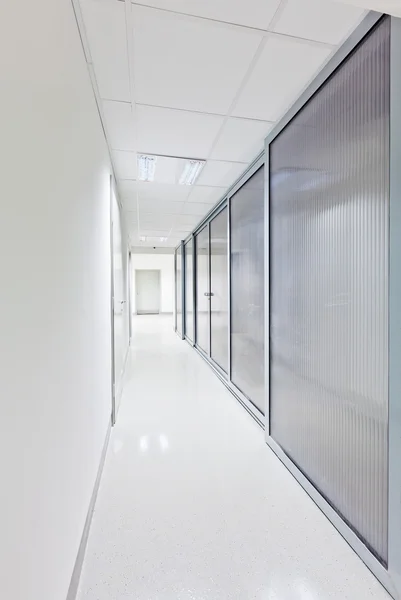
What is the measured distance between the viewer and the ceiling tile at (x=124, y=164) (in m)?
3.15

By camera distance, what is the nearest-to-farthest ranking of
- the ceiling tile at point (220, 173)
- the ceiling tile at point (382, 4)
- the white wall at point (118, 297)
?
the ceiling tile at point (382, 4) < the ceiling tile at point (220, 173) < the white wall at point (118, 297)

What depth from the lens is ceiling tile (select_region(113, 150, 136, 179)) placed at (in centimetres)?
315

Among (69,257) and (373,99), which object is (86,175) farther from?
(373,99)

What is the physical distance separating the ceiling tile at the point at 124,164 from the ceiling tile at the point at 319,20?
1.93 meters

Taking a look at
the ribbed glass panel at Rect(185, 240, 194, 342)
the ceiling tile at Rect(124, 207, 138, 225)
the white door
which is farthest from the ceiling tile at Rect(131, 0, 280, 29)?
the white door

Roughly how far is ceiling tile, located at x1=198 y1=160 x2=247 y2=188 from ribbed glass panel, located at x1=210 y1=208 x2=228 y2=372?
1.91ft

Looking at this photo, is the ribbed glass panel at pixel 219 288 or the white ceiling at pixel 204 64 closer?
the white ceiling at pixel 204 64

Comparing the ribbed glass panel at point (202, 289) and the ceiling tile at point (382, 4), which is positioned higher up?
the ceiling tile at point (382, 4)

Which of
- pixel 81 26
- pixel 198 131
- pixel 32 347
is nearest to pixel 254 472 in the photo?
pixel 32 347

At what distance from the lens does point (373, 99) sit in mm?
1507

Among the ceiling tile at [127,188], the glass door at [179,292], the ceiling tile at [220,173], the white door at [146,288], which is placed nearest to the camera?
the ceiling tile at [220,173]

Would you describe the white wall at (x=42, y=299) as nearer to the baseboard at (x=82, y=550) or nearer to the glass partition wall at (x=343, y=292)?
the baseboard at (x=82, y=550)

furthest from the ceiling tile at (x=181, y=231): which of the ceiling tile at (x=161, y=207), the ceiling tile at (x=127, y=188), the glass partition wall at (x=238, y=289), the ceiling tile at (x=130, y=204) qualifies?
the ceiling tile at (x=127, y=188)

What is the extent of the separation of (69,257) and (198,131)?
6.26 feet
